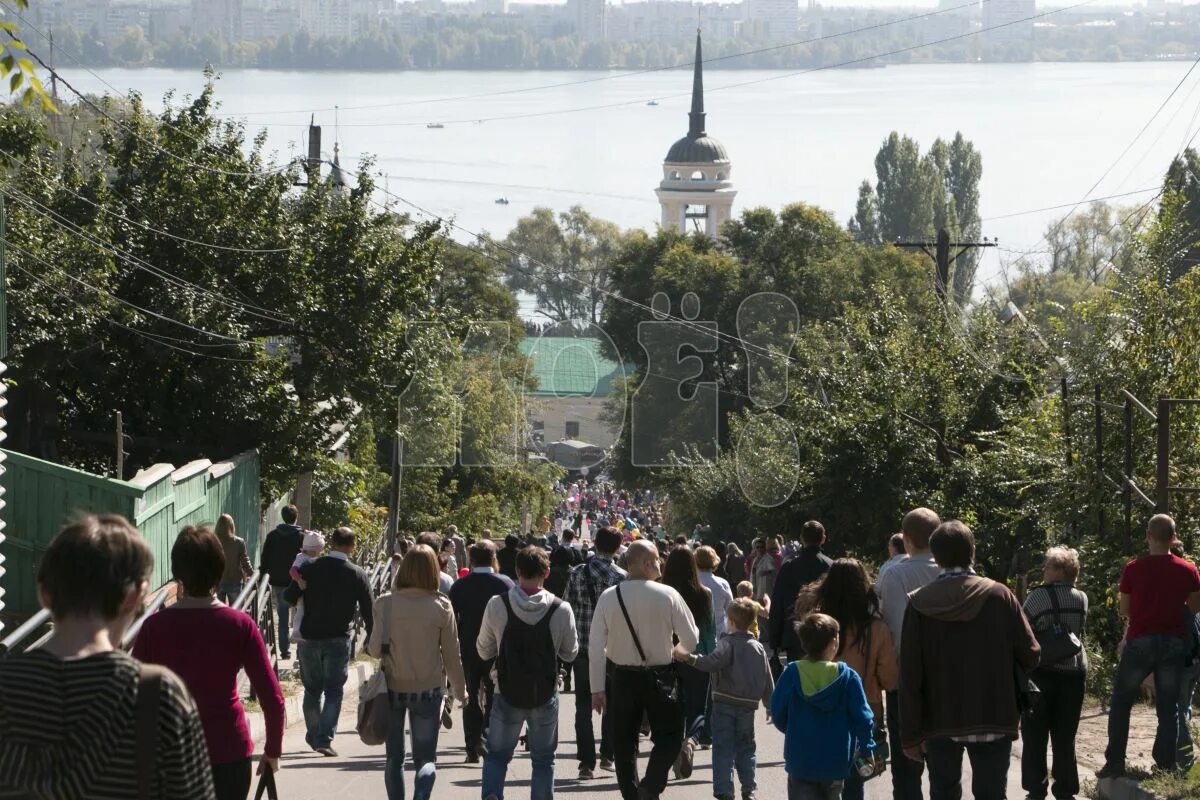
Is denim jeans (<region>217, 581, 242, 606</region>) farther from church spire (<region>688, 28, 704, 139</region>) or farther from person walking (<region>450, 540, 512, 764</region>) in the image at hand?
church spire (<region>688, 28, 704, 139</region>)

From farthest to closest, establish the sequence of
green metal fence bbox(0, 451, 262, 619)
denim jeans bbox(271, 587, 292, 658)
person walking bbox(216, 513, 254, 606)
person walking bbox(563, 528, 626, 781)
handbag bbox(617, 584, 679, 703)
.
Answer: green metal fence bbox(0, 451, 262, 619)
denim jeans bbox(271, 587, 292, 658)
person walking bbox(216, 513, 254, 606)
person walking bbox(563, 528, 626, 781)
handbag bbox(617, 584, 679, 703)

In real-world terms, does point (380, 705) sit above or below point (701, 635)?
above

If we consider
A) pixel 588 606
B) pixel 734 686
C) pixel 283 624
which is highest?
pixel 588 606

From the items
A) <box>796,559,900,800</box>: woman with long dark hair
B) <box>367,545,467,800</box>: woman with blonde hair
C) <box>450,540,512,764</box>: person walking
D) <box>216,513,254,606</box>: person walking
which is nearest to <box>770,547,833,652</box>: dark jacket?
<box>796,559,900,800</box>: woman with long dark hair

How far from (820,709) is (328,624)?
15.0 feet

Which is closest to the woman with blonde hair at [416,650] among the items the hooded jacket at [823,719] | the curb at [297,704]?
the curb at [297,704]

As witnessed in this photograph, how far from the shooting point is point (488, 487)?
50.9 m

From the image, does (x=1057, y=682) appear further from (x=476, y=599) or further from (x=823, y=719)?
(x=476, y=599)

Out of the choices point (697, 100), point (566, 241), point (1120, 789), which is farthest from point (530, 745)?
point (566, 241)

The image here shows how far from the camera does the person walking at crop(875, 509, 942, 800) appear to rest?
8.18 metres

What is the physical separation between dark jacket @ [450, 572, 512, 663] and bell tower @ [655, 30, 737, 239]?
110628mm

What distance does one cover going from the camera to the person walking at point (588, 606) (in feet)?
32.8

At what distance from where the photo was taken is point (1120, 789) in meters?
9.67

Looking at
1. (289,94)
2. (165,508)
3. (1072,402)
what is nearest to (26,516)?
(165,508)
